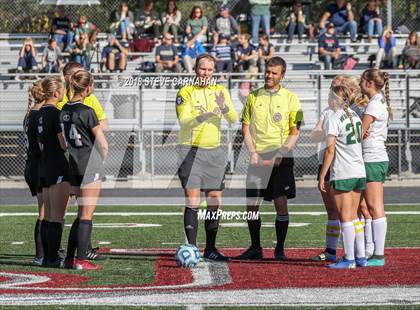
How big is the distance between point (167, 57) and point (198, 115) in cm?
1349

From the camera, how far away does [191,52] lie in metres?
24.0

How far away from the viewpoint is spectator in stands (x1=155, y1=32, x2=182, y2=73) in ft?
76.1

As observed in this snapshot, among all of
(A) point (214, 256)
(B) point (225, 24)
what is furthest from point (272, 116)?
(B) point (225, 24)

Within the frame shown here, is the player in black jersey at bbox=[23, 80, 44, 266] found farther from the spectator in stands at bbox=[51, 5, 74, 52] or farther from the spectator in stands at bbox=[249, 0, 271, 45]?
the spectator in stands at bbox=[249, 0, 271, 45]

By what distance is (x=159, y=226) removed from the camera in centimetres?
1423

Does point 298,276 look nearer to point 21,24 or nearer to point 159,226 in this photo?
point 159,226

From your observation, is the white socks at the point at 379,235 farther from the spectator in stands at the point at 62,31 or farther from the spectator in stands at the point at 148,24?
the spectator in stands at the point at 148,24

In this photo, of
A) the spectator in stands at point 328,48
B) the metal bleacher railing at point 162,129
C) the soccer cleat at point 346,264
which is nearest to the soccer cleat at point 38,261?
the soccer cleat at point 346,264

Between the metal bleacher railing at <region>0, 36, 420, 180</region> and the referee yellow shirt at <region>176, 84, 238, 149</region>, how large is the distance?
10.9m

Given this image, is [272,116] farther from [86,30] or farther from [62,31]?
[62,31]

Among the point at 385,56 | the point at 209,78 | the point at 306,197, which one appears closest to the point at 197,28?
the point at 385,56

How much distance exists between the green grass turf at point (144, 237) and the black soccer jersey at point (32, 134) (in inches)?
43.9

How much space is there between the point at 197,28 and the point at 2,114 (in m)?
5.81

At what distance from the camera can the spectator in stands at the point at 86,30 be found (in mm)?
24203
